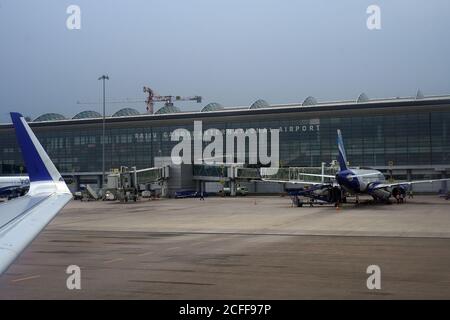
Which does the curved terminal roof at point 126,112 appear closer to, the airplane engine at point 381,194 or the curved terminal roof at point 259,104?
the curved terminal roof at point 259,104

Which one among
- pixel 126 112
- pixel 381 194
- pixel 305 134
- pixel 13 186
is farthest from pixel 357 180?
pixel 126 112

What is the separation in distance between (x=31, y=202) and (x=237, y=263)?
21.7ft

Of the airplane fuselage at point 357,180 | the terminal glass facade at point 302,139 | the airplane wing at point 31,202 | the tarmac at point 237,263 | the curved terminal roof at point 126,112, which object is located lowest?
the tarmac at point 237,263

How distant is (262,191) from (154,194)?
2835 cm

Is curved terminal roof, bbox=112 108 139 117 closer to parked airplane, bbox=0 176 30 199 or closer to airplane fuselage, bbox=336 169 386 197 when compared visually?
parked airplane, bbox=0 176 30 199

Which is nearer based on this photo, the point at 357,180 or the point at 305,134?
the point at 357,180

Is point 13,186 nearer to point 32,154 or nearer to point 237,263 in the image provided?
point 237,263

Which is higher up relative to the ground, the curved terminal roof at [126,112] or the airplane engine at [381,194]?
the curved terminal roof at [126,112]

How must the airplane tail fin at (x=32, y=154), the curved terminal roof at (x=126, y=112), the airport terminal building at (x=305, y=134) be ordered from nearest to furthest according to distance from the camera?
the airplane tail fin at (x=32, y=154) < the airport terminal building at (x=305, y=134) < the curved terminal roof at (x=126, y=112)

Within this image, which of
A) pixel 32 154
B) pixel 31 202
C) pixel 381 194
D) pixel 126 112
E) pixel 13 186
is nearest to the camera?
pixel 32 154

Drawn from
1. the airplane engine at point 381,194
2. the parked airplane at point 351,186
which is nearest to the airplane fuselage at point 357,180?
the parked airplane at point 351,186

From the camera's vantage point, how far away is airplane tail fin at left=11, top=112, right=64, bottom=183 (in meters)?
10.4

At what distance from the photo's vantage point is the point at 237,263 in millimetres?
15375

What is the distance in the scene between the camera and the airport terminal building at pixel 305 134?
101m
